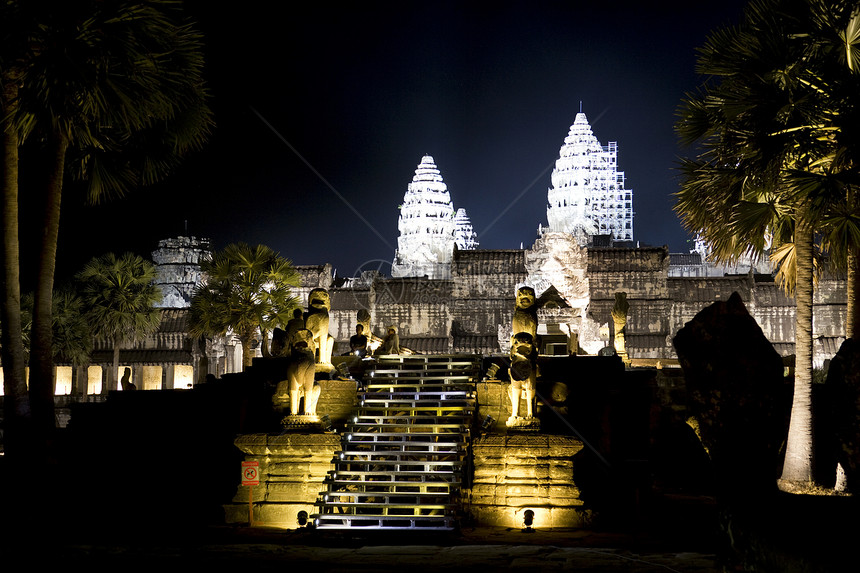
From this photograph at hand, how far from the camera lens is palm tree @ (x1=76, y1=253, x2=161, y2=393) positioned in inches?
1104

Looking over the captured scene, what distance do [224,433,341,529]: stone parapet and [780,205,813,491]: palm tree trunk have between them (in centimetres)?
729

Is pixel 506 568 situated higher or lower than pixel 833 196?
lower

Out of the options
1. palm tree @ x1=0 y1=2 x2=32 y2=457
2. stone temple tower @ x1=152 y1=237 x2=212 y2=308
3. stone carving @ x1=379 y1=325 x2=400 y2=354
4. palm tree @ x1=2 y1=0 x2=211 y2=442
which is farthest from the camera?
stone temple tower @ x1=152 y1=237 x2=212 y2=308

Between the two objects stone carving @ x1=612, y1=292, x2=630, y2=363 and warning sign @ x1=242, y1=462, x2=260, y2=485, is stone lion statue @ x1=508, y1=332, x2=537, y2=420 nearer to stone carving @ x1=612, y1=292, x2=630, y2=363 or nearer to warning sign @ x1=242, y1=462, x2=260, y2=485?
warning sign @ x1=242, y1=462, x2=260, y2=485

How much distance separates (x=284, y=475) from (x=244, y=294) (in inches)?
491

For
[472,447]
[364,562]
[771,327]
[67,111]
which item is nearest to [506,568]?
[364,562]

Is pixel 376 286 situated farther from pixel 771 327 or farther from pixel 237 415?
pixel 237 415

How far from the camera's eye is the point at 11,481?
1080 cm

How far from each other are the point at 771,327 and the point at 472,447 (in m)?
22.0

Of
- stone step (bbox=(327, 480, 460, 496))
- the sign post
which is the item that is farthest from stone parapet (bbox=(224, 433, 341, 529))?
stone step (bbox=(327, 480, 460, 496))

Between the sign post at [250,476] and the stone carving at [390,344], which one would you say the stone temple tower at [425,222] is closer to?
the stone carving at [390,344]

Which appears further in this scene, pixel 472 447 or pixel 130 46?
pixel 472 447

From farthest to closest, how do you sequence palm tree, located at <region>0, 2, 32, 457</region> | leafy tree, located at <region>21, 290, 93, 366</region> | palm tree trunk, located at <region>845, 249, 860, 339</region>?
leafy tree, located at <region>21, 290, 93, 366</region>, palm tree trunk, located at <region>845, 249, 860, 339</region>, palm tree, located at <region>0, 2, 32, 457</region>

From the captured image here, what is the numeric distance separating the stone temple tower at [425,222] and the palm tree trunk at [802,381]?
49522 millimetres
